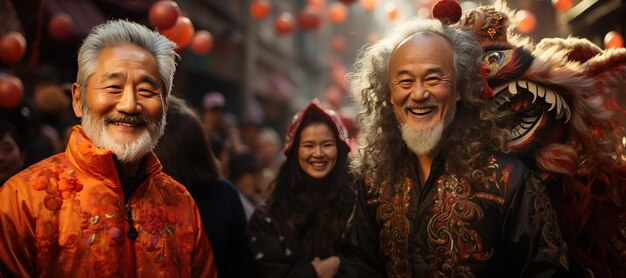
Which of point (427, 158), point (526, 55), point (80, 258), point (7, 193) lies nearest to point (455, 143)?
point (427, 158)

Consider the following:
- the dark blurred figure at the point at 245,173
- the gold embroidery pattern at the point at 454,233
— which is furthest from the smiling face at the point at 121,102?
the dark blurred figure at the point at 245,173

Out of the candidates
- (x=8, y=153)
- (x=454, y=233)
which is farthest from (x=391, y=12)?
(x=454, y=233)

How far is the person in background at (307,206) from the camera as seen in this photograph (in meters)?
4.05

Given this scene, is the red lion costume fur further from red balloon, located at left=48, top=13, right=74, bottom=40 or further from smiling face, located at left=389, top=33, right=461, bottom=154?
red balloon, located at left=48, top=13, right=74, bottom=40

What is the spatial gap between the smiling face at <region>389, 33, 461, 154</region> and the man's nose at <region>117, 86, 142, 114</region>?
4.13 ft

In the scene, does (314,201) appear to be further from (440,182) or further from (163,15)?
(163,15)

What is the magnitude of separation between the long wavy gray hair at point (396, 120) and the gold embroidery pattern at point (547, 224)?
0.91ft

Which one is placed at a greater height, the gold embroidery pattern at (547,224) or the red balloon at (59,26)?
the red balloon at (59,26)

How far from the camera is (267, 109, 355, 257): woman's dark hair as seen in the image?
419cm

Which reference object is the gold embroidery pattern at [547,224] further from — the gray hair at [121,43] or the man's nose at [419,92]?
the gray hair at [121,43]

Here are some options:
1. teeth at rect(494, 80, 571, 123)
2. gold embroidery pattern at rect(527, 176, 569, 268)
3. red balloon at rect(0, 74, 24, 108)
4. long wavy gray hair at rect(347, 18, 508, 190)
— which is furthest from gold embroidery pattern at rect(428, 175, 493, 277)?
red balloon at rect(0, 74, 24, 108)

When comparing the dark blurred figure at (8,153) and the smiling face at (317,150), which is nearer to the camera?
the dark blurred figure at (8,153)

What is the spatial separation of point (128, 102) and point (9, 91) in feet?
11.0

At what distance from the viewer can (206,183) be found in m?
3.83
